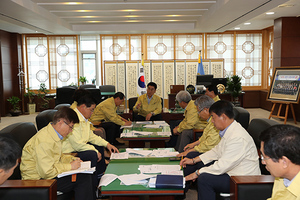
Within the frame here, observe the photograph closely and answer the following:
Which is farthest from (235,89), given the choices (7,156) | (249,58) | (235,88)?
(7,156)

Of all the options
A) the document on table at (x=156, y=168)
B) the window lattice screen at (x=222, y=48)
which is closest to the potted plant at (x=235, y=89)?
the window lattice screen at (x=222, y=48)

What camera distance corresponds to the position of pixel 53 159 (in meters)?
2.66

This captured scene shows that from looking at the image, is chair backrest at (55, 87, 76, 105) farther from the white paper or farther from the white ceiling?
the white paper

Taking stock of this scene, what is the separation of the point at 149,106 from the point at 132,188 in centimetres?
431

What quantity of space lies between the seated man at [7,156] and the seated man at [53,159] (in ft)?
2.96

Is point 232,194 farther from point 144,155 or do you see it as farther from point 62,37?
point 62,37

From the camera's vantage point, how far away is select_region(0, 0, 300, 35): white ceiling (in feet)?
22.6

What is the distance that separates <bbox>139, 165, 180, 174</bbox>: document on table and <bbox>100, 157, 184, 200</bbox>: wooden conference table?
6cm

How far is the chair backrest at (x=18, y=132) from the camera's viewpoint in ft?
9.88

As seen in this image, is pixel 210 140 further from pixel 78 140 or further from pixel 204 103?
pixel 78 140

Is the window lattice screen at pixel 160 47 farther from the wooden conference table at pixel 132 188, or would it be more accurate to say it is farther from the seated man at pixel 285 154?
the seated man at pixel 285 154

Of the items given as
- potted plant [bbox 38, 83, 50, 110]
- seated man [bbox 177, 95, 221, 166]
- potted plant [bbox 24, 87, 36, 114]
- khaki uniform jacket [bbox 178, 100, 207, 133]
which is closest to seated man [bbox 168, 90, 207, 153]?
khaki uniform jacket [bbox 178, 100, 207, 133]

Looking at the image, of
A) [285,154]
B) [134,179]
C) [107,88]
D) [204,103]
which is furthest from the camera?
[107,88]

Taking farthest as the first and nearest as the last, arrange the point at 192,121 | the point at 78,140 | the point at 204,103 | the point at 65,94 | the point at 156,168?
the point at 65,94 → the point at 192,121 → the point at 204,103 → the point at 78,140 → the point at 156,168
